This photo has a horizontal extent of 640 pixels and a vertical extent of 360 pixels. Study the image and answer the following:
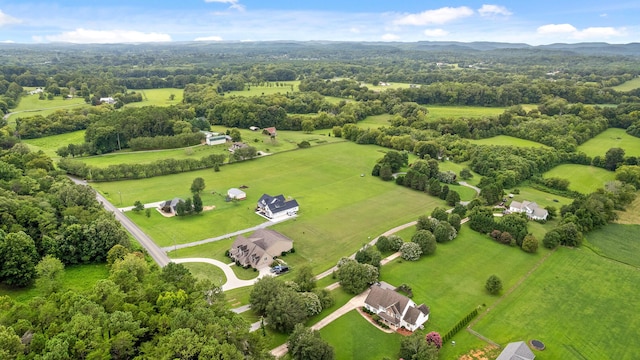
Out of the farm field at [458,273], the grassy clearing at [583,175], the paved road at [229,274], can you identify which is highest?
the paved road at [229,274]

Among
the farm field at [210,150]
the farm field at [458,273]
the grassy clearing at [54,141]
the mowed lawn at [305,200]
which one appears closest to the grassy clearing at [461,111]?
the farm field at [210,150]

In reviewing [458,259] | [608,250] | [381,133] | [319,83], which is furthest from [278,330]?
[319,83]

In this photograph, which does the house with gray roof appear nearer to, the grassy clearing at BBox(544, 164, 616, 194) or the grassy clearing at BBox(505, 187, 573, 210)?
the grassy clearing at BBox(505, 187, 573, 210)

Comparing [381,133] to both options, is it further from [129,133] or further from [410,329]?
[410,329]

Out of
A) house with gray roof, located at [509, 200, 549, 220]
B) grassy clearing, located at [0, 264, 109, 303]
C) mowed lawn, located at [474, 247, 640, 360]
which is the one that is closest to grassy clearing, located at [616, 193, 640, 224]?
house with gray roof, located at [509, 200, 549, 220]

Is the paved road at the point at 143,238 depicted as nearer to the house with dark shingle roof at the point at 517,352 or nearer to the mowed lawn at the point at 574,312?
the mowed lawn at the point at 574,312

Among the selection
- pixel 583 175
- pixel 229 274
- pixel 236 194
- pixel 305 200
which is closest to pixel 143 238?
pixel 229 274
